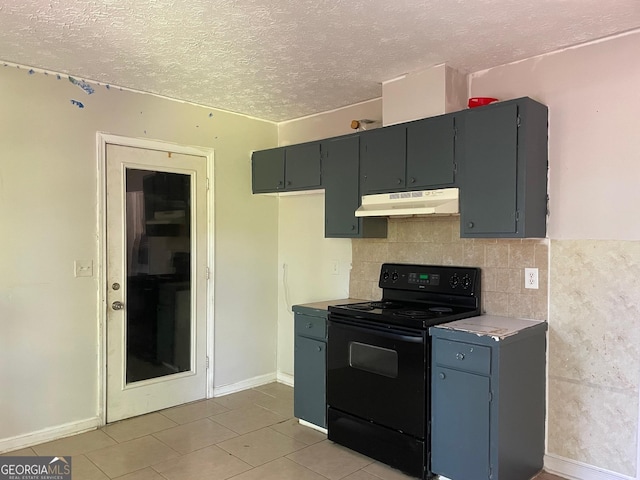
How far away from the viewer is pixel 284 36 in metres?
2.56

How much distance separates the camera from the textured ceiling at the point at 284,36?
225 cm

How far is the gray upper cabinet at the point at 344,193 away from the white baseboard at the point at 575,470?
5.91 feet

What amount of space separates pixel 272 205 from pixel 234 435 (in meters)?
2.11

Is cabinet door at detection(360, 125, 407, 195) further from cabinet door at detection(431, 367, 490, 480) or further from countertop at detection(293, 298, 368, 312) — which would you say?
cabinet door at detection(431, 367, 490, 480)

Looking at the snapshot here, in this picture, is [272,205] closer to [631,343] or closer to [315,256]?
[315,256]

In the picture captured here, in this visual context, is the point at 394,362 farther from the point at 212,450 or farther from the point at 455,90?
the point at 455,90

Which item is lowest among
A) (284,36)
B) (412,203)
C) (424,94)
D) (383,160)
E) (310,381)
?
(310,381)

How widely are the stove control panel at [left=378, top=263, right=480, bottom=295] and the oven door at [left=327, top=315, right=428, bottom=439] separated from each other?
1.87 ft

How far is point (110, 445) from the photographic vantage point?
10.3 feet

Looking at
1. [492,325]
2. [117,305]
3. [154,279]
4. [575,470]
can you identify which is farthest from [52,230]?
[575,470]

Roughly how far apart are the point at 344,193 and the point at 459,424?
1744mm

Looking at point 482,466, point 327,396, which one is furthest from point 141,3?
point 482,466

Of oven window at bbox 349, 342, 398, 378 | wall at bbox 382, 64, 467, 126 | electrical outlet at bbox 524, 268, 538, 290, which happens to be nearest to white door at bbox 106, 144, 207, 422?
oven window at bbox 349, 342, 398, 378

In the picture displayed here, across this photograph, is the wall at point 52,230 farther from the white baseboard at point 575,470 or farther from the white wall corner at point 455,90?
the white baseboard at point 575,470
